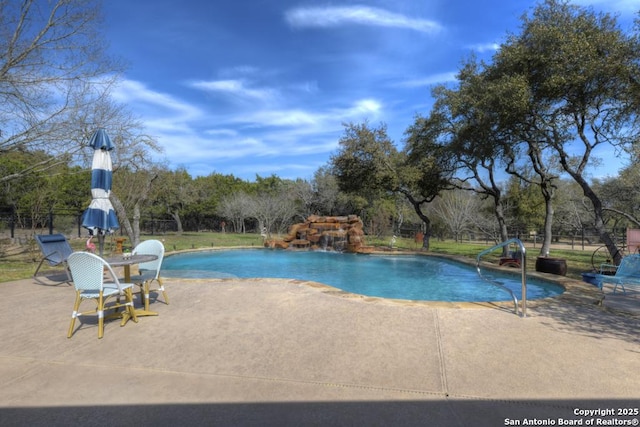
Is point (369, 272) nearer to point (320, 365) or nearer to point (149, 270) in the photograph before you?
point (149, 270)

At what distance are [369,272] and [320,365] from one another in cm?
892

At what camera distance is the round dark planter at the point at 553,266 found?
8258mm

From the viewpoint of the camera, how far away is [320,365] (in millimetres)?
2994

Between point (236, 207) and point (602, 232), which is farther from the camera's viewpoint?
point (236, 207)

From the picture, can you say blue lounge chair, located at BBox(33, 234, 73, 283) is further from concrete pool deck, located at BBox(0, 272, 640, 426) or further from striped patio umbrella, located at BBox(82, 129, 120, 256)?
striped patio umbrella, located at BBox(82, 129, 120, 256)

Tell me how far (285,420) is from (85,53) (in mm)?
11568

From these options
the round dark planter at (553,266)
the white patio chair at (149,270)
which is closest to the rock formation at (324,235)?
the round dark planter at (553,266)

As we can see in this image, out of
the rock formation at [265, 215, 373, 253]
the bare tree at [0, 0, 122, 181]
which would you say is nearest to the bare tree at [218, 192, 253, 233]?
the rock formation at [265, 215, 373, 253]

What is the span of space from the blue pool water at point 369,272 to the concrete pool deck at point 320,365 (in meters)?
3.45

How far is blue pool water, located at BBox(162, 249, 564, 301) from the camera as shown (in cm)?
829

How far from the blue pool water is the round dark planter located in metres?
0.53

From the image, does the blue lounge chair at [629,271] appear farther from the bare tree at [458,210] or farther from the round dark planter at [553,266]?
the bare tree at [458,210]

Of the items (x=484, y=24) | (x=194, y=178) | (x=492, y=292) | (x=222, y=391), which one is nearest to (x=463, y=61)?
(x=484, y=24)

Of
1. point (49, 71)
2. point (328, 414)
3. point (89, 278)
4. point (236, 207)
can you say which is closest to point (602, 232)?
point (328, 414)
